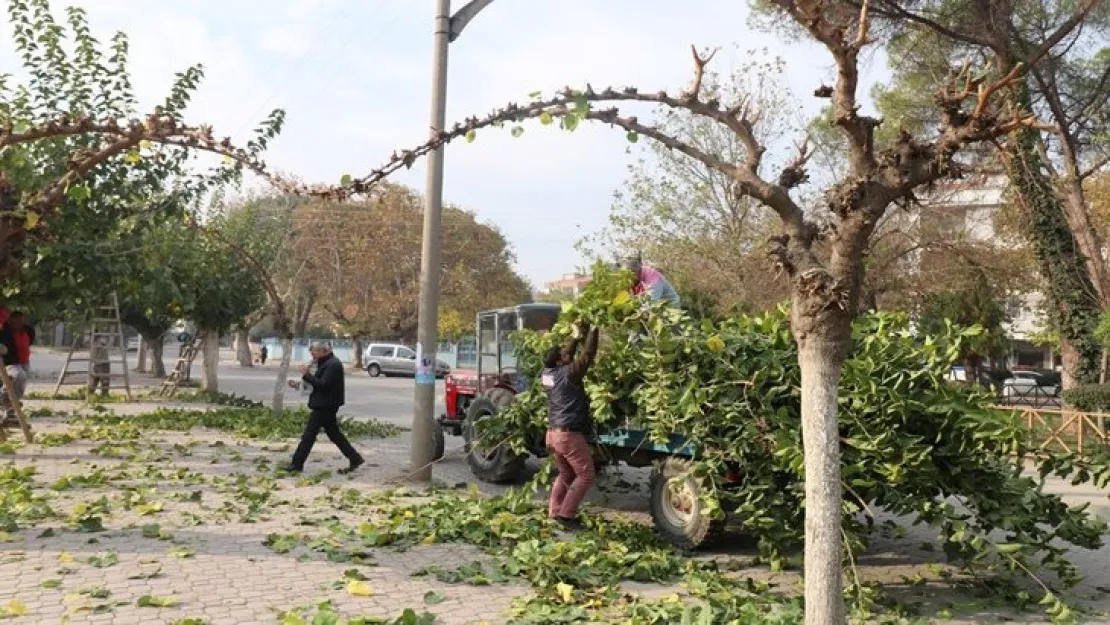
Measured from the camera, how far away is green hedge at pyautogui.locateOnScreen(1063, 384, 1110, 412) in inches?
713

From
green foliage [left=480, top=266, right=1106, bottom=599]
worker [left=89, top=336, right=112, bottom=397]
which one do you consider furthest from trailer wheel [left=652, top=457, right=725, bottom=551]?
worker [left=89, top=336, right=112, bottom=397]

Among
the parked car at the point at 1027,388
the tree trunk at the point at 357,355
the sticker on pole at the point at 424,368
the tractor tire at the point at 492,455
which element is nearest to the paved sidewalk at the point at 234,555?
the tractor tire at the point at 492,455

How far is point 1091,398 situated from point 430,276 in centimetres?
1509

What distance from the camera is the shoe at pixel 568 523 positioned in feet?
25.4

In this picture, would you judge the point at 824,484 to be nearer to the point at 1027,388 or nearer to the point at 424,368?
the point at 424,368

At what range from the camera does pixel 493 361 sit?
11492mm

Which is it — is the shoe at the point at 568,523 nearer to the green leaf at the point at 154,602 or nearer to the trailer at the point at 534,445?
the trailer at the point at 534,445

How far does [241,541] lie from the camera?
6.96 metres

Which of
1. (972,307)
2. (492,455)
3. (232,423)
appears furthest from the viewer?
(972,307)

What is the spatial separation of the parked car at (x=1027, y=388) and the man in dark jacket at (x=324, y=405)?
66.6 feet

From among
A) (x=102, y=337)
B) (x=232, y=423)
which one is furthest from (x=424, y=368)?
(x=102, y=337)

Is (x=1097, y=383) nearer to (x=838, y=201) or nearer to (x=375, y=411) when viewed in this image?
(x=375, y=411)

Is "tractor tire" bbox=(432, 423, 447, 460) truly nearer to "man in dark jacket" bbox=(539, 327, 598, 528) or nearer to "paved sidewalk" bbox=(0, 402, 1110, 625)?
"paved sidewalk" bbox=(0, 402, 1110, 625)

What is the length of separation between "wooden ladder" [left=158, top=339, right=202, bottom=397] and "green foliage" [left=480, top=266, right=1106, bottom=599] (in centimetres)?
2009
